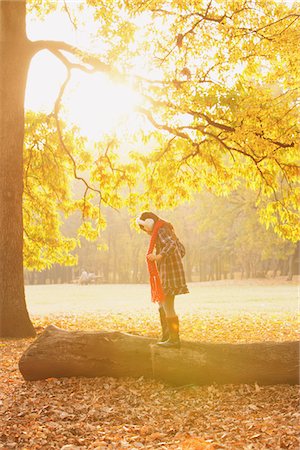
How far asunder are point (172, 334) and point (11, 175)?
699cm

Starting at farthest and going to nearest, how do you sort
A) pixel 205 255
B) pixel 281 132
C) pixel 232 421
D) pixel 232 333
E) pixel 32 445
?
pixel 205 255 → pixel 232 333 → pixel 281 132 → pixel 232 421 → pixel 32 445

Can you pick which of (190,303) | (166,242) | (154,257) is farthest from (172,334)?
(190,303)

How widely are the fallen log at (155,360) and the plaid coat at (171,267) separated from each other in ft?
2.81

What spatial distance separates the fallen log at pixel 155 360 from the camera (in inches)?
290

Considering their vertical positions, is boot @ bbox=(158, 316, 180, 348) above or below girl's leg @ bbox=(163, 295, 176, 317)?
below

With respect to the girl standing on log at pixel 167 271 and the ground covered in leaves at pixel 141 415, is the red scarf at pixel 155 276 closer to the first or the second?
the girl standing on log at pixel 167 271

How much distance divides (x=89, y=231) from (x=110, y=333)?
27.6ft

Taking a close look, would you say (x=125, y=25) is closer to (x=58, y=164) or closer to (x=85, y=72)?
Answer: (x=85, y=72)

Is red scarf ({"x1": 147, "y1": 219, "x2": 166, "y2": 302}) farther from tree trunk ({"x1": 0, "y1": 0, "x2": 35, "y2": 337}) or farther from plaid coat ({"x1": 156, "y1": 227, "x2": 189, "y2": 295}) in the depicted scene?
tree trunk ({"x1": 0, "y1": 0, "x2": 35, "y2": 337})

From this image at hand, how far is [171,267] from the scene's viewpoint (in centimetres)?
774

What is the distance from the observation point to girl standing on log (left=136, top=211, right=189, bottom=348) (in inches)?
302

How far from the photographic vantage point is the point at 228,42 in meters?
11.0

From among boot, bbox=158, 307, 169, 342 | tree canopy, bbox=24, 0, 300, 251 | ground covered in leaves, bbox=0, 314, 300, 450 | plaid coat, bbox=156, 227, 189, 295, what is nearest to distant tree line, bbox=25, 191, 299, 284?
tree canopy, bbox=24, 0, 300, 251

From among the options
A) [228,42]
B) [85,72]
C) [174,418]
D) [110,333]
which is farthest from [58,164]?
[174,418]
